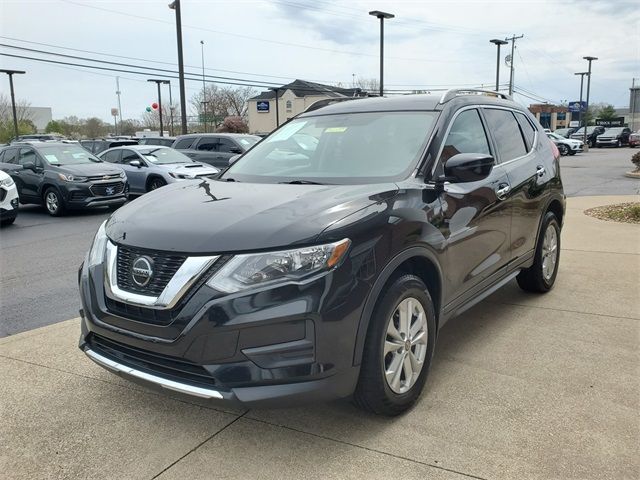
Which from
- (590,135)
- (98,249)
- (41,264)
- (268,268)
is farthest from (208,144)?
(590,135)

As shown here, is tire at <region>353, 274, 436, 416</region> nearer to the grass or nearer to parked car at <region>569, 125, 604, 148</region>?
the grass

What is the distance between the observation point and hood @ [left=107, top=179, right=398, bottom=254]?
8.56ft

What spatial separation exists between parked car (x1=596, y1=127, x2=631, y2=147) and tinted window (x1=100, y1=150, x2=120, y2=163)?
144 ft

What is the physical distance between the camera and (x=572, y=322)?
464 centimetres

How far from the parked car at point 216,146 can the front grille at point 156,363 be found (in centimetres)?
1368

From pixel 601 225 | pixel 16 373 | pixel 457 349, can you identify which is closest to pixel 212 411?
pixel 16 373

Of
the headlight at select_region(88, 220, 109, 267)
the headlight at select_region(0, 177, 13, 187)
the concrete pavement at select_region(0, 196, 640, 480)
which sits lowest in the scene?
the concrete pavement at select_region(0, 196, 640, 480)

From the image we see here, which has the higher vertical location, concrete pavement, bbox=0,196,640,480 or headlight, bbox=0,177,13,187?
headlight, bbox=0,177,13,187

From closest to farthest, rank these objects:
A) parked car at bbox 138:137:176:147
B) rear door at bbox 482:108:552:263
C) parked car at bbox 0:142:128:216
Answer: rear door at bbox 482:108:552:263, parked car at bbox 0:142:128:216, parked car at bbox 138:137:176:147

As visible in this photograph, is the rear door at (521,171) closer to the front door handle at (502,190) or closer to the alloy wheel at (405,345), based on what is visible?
the front door handle at (502,190)

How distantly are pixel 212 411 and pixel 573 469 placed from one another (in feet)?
6.47

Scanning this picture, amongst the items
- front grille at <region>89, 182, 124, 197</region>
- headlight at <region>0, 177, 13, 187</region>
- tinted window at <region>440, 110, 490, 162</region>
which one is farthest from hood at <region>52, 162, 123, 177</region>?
tinted window at <region>440, 110, 490, 162</region>

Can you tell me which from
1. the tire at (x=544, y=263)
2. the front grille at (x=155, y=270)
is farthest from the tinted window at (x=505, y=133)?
the front grille at (x=155, y=270)

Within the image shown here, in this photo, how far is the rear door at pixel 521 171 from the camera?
4.50m
